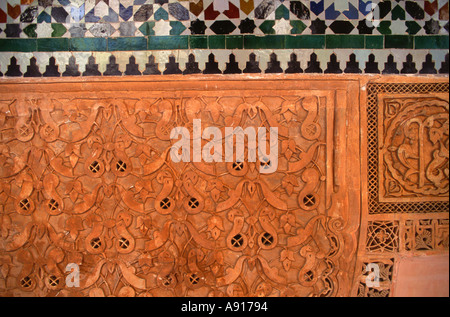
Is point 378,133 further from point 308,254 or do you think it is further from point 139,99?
point 139,99

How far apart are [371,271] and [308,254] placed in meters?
0.47

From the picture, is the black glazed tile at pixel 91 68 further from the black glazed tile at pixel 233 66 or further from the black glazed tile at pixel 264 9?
the black glazed tile at pixel 264 9

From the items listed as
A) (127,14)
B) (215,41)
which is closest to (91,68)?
(127,14)

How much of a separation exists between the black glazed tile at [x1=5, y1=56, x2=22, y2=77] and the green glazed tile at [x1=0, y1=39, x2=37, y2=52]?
0.07 meters

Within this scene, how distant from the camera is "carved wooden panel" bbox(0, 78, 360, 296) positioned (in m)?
2.45

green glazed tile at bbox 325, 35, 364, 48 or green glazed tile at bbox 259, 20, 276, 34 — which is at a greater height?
green glazed tile at bbox 259, 20, 276, 34

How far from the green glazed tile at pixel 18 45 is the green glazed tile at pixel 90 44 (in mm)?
286

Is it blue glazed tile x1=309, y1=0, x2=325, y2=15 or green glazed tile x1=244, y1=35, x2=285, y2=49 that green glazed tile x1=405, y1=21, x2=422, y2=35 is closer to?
blue glazed tile x1=309, y1=0, x2=325, y2=15

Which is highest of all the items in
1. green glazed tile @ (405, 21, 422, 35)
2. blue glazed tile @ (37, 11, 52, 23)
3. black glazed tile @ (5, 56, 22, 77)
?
blue glazed tile @ (37, 11, 52, 23)

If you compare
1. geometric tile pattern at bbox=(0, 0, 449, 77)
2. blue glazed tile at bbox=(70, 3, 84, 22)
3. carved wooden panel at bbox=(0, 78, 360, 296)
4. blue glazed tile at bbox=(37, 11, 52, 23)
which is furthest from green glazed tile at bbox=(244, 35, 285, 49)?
blue glazed tile at bbox=(37, 11, 52, 23)

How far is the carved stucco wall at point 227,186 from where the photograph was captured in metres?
2.45

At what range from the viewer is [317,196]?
2453 mm
